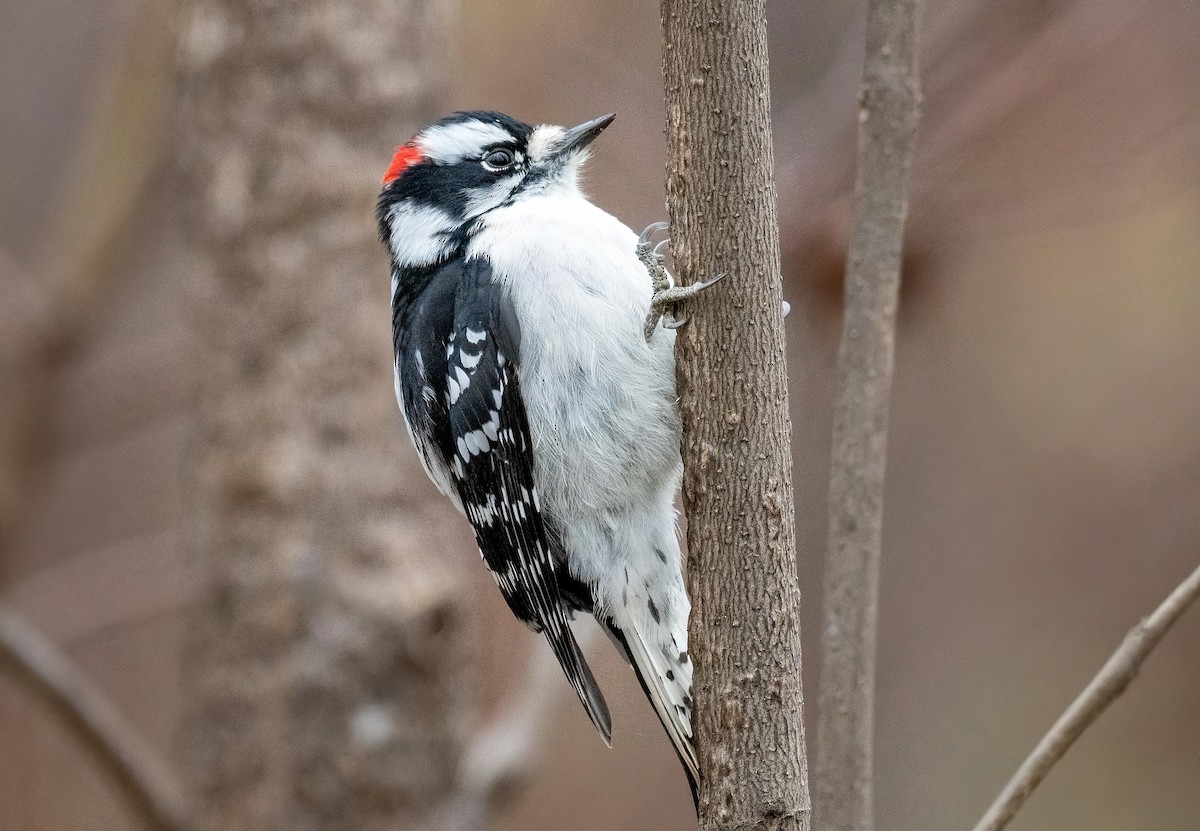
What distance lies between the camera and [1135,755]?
5305 mm

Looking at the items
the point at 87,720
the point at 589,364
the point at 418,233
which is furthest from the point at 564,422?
the point at 87,720

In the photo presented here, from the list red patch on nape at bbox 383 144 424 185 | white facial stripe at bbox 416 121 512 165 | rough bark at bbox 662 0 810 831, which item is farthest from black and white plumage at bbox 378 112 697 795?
rough bark at bbox 662 0 810 831

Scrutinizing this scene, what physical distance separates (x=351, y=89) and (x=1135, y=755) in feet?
15.0

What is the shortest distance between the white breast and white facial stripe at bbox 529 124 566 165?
347 millimetres

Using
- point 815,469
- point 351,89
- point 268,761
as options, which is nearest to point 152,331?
point 351,89

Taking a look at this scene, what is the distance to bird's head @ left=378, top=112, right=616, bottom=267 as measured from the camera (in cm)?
357

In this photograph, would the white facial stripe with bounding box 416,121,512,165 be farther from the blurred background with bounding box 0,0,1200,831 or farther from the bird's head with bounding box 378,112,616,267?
the blurred background with bounding box 0,0,1200,831

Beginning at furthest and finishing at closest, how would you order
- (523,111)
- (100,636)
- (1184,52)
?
(100,636), (523,111), (1184,52)

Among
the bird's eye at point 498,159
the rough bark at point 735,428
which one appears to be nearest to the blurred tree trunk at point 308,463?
the bird's eye at point 498,159

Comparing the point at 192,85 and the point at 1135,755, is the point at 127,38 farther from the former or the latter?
the point at 1135,755

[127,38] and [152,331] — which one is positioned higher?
[127,38]

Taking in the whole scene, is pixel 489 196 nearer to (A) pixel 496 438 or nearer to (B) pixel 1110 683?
(A) pixel 496 438

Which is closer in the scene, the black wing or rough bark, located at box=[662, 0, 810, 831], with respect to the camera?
rough bark, located at box=[662, 0, 810, 831]

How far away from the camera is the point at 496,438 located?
10.7 ft
